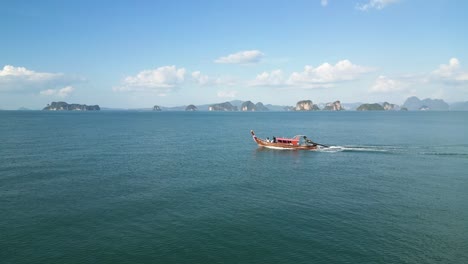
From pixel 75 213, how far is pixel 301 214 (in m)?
33.2

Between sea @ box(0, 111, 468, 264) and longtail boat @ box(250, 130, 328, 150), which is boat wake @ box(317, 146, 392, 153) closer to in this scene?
longtail boat @ box(250, 130, 328, 150)

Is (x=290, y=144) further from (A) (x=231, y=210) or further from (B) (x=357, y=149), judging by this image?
(A) (x=231, y=210)

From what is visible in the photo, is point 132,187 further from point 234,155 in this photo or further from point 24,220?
point 234,155

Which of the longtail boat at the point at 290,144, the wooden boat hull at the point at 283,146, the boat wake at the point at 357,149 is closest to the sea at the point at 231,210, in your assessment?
the boat wake at the point at 357,149

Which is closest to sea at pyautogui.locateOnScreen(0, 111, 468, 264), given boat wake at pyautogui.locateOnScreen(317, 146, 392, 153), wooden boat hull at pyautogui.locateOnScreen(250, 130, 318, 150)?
boat wake at pyautogui.locateOnScreen(317, 146, 392, 153)

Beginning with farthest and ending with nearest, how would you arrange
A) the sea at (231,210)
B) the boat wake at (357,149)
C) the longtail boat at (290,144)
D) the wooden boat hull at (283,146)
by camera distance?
the longtail boat at (290,144), the wooden boat hull at (283,146), the boat wake at (357,149), the sea at (231,210)

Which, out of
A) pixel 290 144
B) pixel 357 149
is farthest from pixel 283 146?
pixel 357 149

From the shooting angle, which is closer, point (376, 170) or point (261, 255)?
point (261, 255)

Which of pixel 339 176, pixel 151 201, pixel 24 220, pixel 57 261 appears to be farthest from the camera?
pixel 339 176

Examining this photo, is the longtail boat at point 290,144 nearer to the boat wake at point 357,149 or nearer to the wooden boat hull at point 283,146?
the wooden boat hull at point 283,146

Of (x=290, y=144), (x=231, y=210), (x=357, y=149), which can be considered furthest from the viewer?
(x=290, y=144)

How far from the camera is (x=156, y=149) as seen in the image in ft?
366

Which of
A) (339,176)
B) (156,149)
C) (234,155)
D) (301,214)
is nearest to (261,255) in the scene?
(301,214)

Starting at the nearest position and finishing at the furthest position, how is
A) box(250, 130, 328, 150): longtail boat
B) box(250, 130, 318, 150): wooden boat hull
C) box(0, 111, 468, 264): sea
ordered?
box(0, 111, 468, 264): sea < box(250, 130, 318, 150): wooden boat hull < box(250, 130, 328, 150): longtail boat
